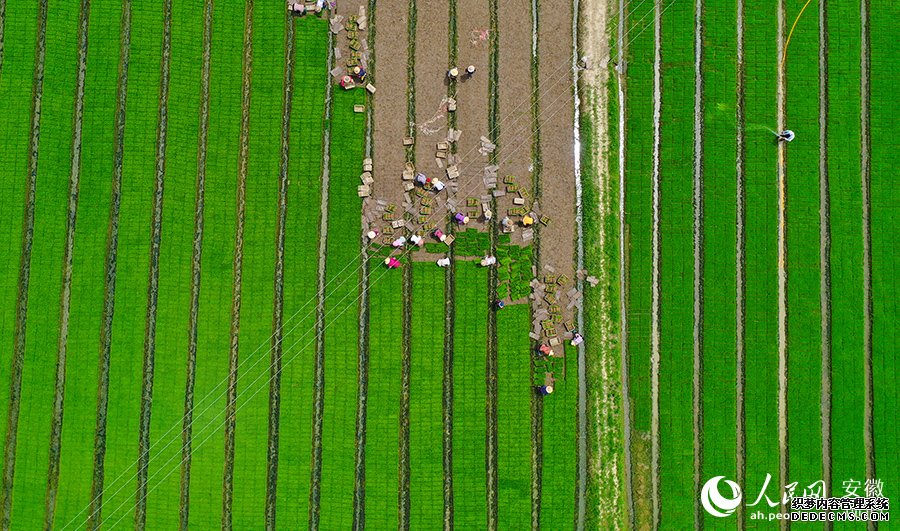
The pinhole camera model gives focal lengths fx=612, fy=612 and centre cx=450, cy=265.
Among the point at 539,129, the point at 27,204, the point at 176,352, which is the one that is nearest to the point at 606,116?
the point at 539,129

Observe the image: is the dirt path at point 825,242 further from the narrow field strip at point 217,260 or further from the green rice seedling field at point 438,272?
the narrow field strip at point 217,260

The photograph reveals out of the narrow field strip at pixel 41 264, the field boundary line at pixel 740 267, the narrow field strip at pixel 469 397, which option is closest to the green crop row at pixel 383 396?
the narrow field strip at pixel 469 397

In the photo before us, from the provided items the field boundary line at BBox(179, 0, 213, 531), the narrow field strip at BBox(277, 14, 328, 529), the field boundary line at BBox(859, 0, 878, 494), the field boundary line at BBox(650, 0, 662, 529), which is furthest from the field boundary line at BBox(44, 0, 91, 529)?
the field boundary line at BBox(859, 0, 878, 494)

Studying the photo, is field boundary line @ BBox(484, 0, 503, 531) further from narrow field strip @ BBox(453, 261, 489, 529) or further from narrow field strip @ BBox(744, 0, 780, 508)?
narrow field strip @ BBox(744, 0, 780, 508)

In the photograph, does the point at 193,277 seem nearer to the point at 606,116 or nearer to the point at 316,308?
the point at 316,308

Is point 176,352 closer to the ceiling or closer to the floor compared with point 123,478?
closer to the ceiling

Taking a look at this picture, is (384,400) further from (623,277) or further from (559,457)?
(623,277)

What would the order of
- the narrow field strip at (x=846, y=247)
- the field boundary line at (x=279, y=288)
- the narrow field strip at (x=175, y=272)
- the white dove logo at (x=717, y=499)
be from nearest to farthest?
1. the narrow field strip at (x=175, y=272)
2. the field boundary line at (x=279, y=288)
3. the white dove logo at (x=717, y=499)
4. the narrow field strip at (x=846, y=247)
